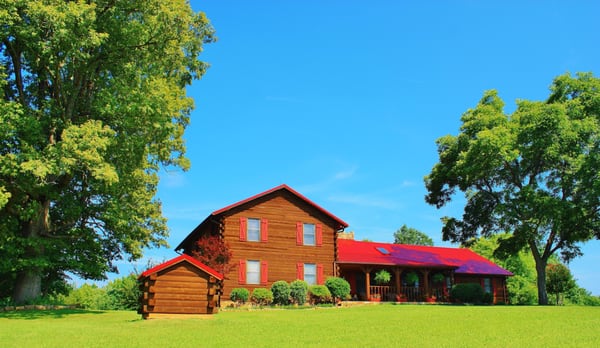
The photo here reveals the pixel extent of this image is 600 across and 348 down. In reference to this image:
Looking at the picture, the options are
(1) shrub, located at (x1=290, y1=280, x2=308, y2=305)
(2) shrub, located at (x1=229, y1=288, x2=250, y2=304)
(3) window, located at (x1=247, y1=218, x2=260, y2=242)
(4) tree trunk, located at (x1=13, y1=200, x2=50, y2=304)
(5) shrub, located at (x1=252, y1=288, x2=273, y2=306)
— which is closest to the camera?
(4) tree trunk, located at (x1=13, y1=200, x2=50, y2=304)

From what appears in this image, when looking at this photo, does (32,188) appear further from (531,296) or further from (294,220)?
(531,296)

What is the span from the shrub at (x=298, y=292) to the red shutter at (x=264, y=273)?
200 cm

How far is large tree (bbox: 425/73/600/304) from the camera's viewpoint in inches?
1221

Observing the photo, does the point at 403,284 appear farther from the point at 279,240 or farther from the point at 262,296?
the point at 262,296

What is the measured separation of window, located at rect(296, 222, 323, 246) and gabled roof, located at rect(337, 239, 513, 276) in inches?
75.6

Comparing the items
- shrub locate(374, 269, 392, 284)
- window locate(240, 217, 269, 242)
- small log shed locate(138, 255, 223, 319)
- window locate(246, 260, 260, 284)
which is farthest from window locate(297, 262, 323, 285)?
small log shed locate(138, 255, 223, 319)

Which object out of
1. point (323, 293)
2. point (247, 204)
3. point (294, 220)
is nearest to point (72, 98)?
point (247, 204)

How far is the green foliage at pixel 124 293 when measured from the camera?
96.9ft

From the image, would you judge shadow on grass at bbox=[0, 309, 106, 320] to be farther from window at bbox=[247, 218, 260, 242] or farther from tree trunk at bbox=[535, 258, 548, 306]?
tree trunk at bbox=[535, 258, 548, 306]

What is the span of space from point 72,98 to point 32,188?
4.43 metres

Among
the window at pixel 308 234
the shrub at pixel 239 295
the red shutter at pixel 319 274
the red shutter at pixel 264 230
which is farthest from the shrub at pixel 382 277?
the shrub at pixel 239 295

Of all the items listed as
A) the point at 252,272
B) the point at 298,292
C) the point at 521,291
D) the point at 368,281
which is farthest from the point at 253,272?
the point at 521,291

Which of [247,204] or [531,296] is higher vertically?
[247,204]

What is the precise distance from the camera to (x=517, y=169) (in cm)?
3412
